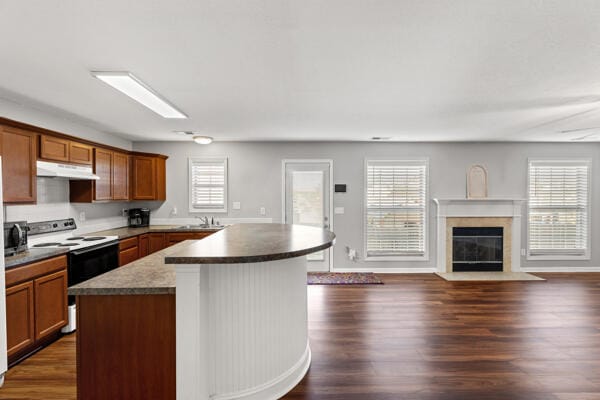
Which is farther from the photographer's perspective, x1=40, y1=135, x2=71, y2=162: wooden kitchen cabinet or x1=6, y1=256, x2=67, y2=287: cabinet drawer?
x1=40, y1=135, x2=71, y2=162: wooden kitchen cabinet

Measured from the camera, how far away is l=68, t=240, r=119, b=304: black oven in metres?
3.19

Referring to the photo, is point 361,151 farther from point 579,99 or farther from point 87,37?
point 87,37

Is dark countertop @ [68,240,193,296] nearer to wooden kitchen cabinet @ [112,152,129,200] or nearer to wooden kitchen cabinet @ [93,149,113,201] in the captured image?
wooden kitchen cabinet @ [93,149,113,201]

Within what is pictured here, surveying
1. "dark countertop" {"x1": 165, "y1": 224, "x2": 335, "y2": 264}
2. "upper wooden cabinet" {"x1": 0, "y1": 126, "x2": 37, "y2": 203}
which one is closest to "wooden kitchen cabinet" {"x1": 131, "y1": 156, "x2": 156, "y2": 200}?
"upper wooden cabinet" {"x1": 0, "y1": 126, "x2": 37, "y2": 203}

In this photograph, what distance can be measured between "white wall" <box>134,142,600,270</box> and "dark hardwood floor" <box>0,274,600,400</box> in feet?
5.05

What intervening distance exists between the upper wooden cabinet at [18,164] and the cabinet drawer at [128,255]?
128cm

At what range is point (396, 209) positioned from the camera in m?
5.72

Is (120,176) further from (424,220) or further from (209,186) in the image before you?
(424,220)

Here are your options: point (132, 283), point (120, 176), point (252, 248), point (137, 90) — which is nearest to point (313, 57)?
point (252, 248)

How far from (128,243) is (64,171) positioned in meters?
1.27

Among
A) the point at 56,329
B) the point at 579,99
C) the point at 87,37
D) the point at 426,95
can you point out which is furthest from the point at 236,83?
the point at 579,99

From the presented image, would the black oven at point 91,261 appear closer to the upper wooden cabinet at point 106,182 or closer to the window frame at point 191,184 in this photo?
the upper wooden cabinet at point 106,182

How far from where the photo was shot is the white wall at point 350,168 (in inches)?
222

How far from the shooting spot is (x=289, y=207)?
18.6 ft
